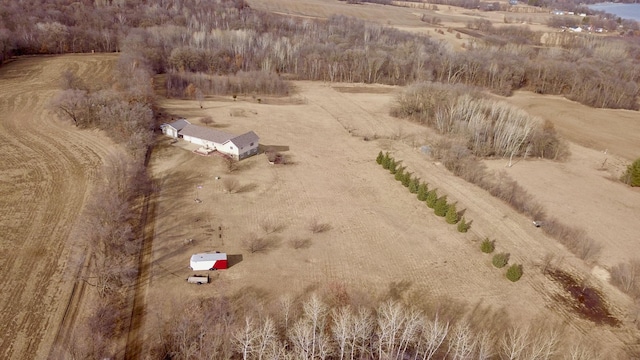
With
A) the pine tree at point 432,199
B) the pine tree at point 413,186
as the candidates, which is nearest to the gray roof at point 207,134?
the pine tree at point 413,186

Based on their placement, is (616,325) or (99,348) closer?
(99,348)

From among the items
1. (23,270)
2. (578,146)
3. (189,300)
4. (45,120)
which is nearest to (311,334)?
(189,300)

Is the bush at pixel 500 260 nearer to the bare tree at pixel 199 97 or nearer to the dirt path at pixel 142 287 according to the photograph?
the dirt path at pixel 142 287

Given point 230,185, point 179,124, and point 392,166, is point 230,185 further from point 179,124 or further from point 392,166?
point 392,166

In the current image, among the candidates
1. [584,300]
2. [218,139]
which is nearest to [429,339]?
[584,300]

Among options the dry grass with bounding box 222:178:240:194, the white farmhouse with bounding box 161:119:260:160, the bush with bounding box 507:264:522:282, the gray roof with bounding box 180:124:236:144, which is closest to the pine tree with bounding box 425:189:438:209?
the bush with bounding box 507:264:522:282

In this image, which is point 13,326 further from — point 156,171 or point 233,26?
point 233,26

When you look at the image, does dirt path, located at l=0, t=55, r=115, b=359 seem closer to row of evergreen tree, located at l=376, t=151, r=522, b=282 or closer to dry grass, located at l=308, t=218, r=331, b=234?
dry grass, located at l=308, t=218, r=331, b=234
